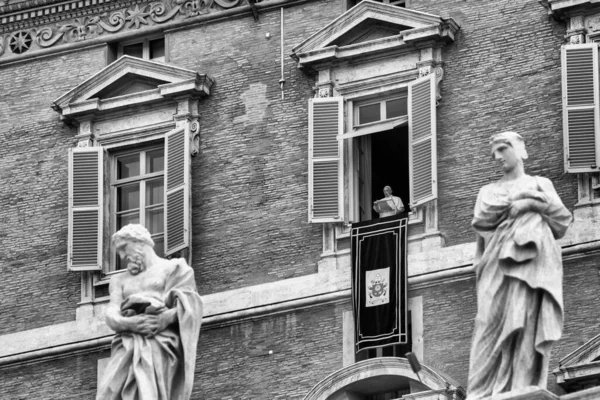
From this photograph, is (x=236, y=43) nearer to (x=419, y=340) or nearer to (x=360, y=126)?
(x=360, y=126)

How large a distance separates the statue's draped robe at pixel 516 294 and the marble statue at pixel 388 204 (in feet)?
36.6

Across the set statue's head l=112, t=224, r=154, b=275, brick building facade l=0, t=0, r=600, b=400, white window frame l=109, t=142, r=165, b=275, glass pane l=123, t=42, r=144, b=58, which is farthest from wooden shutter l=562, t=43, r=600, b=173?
statue's head l=112, t=224, r=154, b=275

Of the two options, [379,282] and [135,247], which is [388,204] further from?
[135,247]

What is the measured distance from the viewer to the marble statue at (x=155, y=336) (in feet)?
93.5

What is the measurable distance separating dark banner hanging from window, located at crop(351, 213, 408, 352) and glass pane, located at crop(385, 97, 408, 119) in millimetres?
1448

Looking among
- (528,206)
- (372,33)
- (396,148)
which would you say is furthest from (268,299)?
(528,206)

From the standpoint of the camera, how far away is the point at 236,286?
1534 inches

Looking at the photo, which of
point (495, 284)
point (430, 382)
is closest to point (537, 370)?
point (495, 284)

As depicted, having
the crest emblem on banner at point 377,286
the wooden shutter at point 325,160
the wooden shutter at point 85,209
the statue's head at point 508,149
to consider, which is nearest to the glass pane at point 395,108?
the wooden shutter at point 325,160

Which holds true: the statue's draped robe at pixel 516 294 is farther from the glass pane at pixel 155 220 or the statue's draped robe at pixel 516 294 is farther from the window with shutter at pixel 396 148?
the glass pane at pixel 155 220

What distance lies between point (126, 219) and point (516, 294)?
563 inches

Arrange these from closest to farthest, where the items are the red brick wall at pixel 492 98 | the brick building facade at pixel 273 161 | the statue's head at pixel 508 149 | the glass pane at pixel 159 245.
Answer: the statue's head at pixel 508 149 → the brick building facade at pixel 273 161 → the red brick wall at pixel 492 98 → the glass pane at pixel 159 245

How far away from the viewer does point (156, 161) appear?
4028 cm

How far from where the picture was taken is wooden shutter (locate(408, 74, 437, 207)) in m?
37.8
